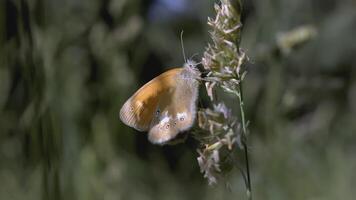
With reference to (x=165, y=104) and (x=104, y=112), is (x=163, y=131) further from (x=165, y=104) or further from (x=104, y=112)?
(x=104, y=112)

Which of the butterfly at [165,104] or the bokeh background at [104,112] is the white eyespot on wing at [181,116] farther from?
the bokeh background at [104,112]

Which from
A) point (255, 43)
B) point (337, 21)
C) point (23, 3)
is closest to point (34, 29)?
point (23, 3)

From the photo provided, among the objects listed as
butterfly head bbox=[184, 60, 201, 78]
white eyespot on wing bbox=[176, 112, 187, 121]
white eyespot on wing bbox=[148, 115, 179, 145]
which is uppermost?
butterfly head bbox=[184, 60, 201, 78]

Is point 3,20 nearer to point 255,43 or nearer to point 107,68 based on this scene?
point 255,43

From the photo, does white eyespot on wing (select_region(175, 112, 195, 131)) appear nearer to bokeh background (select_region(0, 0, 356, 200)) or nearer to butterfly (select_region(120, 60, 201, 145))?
butterfly (select_region(120, 60, 201, 145))

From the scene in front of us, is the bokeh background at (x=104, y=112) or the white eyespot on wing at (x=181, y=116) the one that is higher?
the white eyespot on wing at (x=181, y=116)

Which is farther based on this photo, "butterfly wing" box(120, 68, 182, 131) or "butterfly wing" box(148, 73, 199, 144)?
"butterfly wing" box(120, 68, 182, 131)

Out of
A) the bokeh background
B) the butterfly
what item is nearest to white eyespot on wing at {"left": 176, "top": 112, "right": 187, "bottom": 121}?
the butterfly

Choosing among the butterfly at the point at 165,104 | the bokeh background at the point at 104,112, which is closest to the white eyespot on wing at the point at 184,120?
the butterfly at the point at 165,104
